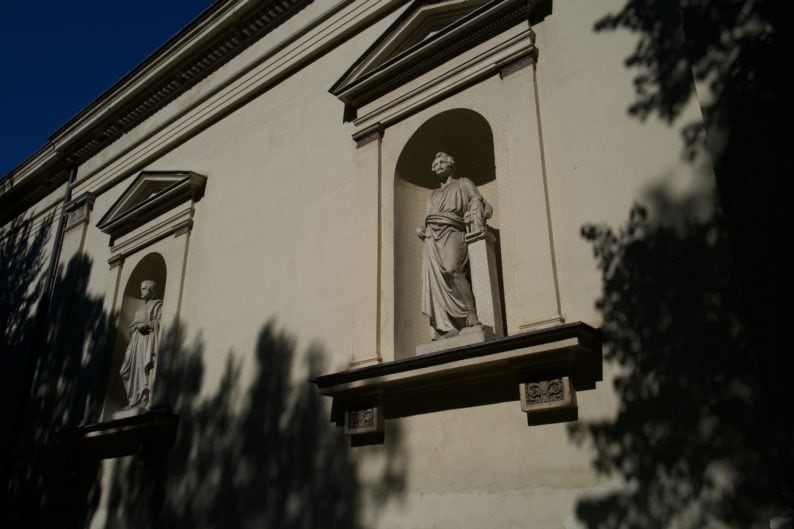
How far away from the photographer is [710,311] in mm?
4773

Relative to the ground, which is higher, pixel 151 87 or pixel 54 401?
pixel 151 87

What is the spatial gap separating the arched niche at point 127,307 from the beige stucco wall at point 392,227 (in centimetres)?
39

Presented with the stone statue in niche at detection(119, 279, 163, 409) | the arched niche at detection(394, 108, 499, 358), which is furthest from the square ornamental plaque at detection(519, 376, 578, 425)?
the stone statue in niche at detection(119, 279, 163, 409)

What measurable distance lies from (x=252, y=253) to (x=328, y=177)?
1488mm

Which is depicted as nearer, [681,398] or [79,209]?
[681,398]

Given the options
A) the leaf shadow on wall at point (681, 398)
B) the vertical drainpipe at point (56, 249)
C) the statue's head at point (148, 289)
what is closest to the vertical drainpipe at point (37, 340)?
the vertical drainpipe at point (56, 249)

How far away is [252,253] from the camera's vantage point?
8922 mm

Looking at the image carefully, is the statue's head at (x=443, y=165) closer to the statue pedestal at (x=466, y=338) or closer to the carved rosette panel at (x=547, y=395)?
the statue pedestal at (x=466, y=338)

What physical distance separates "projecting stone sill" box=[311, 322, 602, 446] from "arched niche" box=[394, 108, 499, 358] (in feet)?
1.94

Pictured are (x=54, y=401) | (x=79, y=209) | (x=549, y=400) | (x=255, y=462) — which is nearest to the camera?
(x=549, y=400)

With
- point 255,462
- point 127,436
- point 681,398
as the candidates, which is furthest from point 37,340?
point 681,398

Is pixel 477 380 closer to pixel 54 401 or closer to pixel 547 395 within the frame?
pixel 547 395

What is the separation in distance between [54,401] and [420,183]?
7.48 m

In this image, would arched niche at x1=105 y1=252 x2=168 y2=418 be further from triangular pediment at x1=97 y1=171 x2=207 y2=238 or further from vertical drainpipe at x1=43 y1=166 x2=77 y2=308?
vertical drainpipe at x1=43 y1=166 x2=77 y2=308
